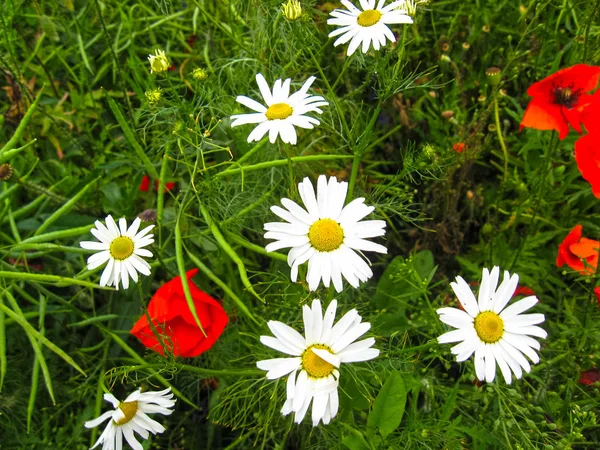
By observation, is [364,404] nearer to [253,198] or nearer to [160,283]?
[253,198]

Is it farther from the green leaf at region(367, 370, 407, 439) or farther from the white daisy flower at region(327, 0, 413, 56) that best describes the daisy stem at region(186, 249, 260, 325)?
the white daisy flower at region(327, 0, 413, 56)

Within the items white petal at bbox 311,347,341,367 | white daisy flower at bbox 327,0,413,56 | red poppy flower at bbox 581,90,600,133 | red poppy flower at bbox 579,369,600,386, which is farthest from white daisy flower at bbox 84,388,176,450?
red poppy flower at bbox 581,90,600,133

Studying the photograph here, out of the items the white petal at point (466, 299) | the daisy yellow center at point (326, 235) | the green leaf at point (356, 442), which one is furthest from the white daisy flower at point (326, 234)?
the green leaf at point (356, 442)

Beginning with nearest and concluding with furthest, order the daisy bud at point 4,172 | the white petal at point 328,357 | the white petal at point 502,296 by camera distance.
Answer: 1. the white petal at point 328,357
2. the white petal at point 502,296
3. the daisy bud at point 4,172

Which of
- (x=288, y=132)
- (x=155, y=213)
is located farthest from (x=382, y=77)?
(x=155, y=213)

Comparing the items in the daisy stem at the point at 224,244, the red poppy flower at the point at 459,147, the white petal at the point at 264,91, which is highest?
the red poppy flower at the point at 459,147

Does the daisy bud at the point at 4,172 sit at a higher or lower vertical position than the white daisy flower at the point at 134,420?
higher

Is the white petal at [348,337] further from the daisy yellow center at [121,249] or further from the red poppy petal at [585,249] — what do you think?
the red poppy petal at [585,249]
